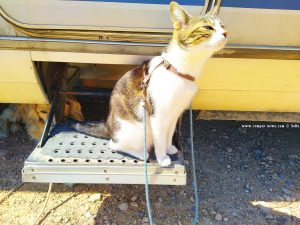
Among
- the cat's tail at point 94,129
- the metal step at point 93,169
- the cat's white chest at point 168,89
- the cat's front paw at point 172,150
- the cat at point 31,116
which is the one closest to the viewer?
the cat's white chest at point 168,89

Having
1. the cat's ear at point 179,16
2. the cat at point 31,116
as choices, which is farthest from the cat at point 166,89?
the cat at point 31,116

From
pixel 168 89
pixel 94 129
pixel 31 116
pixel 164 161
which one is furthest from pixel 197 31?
pixel 31 116

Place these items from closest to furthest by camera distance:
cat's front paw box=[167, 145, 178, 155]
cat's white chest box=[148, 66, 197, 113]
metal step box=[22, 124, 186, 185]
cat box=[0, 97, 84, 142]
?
cat's white chest box=[148, 66, 197, 113], metal step box=[22, 124, 186, 185], cat's front paw box=[167, 145, 178, 155], cat box=[0, 97, 84, 142]

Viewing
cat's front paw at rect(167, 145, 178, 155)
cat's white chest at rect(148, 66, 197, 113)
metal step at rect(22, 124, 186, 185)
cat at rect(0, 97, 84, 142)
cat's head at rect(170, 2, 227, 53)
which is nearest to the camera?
cat's head at rect(170, 2, 227, 53)

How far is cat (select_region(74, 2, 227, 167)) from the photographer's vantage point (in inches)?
74.0

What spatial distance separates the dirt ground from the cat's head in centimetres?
124

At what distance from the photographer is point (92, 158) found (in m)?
2.32

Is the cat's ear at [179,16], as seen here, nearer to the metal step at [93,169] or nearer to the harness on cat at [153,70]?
the harness on cat at [153,70]

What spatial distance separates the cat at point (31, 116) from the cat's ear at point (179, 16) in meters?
1.40

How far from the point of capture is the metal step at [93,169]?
7.19 feet

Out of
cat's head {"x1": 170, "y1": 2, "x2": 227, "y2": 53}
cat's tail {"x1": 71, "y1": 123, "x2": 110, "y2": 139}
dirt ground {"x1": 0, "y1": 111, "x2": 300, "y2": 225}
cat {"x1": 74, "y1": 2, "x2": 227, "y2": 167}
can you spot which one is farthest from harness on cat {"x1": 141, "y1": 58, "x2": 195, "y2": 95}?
dirt ground {"x1": 0, "y1": 111, "x2": 300, "y2": 225}

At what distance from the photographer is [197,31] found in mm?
1865

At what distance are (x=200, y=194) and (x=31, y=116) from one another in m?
1.58

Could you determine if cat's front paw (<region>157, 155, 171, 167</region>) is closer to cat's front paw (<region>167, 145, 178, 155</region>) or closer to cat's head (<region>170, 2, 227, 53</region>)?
cat's front paw (<region>167, 145, 178, 155</region>)
